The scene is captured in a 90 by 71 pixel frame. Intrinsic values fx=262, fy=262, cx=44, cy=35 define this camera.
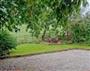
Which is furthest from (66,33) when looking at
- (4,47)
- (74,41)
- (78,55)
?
(4,47)

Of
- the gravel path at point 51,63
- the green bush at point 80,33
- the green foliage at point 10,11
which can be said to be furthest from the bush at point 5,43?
the green bush at point 80,33

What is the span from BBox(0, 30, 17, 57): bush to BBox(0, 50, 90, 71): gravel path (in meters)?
1.06

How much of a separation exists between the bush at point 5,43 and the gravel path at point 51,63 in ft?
3.49

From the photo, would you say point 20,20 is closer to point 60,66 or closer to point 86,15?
point 60,66

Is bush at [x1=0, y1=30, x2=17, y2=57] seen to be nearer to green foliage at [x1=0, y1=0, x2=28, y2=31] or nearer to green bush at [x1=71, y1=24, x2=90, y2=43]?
green foliage at [x1=0, y1=0, x2=28, y2=31]

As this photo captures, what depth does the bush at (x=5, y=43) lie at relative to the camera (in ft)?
42.1

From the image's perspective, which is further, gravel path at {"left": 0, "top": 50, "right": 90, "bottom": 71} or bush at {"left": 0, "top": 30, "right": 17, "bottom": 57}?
bush at {"left": 0, "top": 30, "right": 17, "bottom": 57}

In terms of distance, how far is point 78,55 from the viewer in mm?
13367

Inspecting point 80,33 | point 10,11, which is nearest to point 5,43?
point 10,11

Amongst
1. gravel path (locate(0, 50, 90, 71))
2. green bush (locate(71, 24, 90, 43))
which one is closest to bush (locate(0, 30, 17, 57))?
gravel path (locate(0, 50, 90, 71))

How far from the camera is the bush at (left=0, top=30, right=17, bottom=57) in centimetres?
1282

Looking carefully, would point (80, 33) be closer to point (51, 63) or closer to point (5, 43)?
point (5, 43)

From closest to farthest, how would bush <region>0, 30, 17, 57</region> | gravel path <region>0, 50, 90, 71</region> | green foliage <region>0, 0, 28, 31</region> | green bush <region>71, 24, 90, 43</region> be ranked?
green foliage <region>0, 0, 28, 31</region>, gravel path <region>0, 50, 90, 71</region>, bush <region>0, 30, 17, 57</region>, green bush <region>71, 24, 90, 43</region>

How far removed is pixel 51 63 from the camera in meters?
11.0
